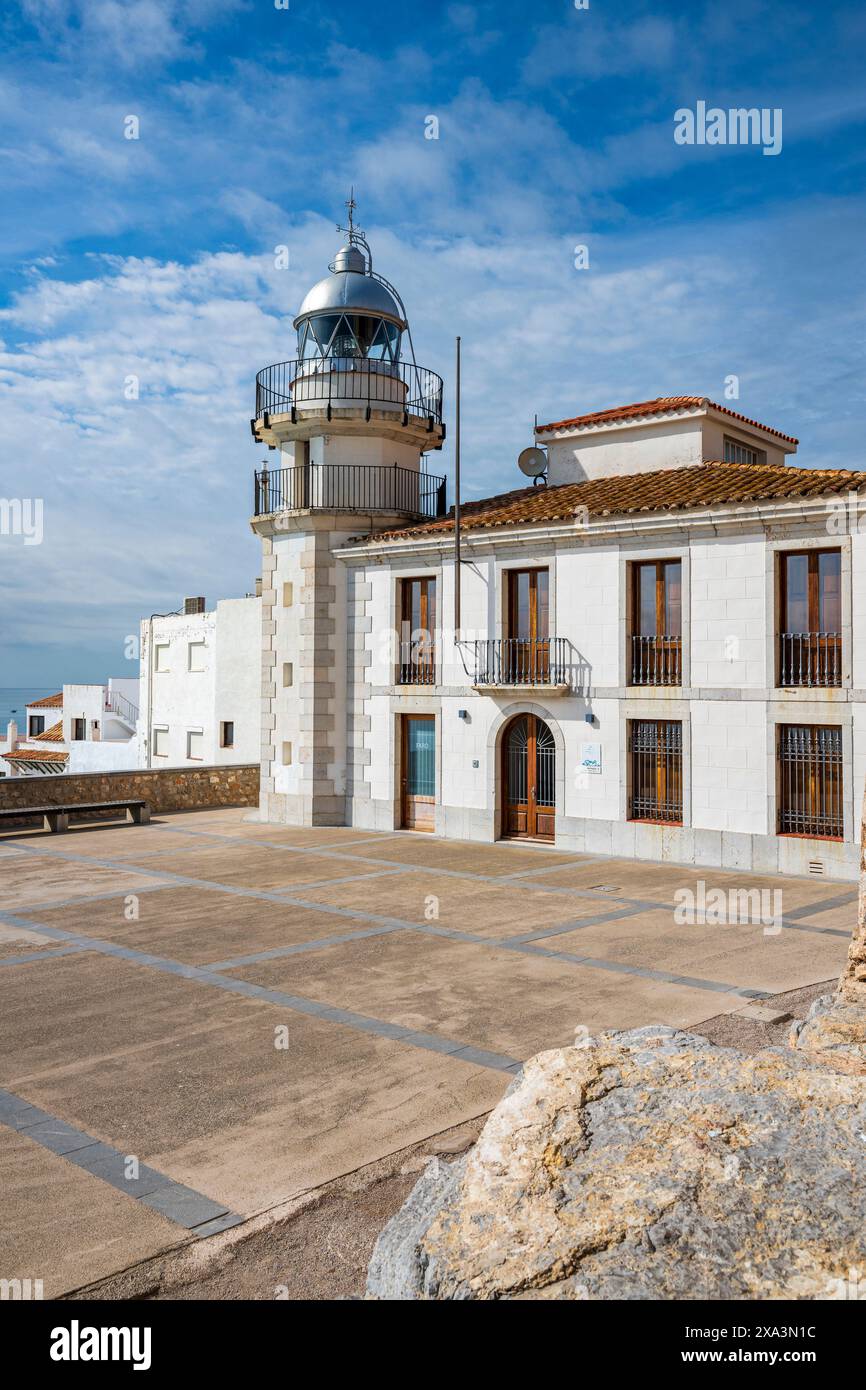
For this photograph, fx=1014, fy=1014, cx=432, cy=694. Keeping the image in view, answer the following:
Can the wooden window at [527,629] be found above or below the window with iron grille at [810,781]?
above

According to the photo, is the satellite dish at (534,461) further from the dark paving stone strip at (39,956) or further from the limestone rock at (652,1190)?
the limestone rock at (652,1190)

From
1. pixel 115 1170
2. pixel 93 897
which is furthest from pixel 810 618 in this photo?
pixel 115 1170

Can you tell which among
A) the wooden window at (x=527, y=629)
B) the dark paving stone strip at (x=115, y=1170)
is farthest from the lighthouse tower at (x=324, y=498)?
the dark paving stone strip at (x=115, y=1170)

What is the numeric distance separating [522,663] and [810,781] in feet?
19.6

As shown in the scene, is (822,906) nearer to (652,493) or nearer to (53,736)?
(652,493)

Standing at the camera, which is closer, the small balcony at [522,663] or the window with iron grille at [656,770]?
the window with iron grille at [656,770]

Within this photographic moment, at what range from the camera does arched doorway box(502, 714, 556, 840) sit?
1956 cm

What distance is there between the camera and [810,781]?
52.6 feet

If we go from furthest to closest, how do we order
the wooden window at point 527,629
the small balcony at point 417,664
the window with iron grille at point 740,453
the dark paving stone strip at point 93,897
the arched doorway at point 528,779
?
1. the window with iron grille at point 740,453
2. the small balcony at point 417,664
3. the arched doorway at point 528,779
4. the wooden window at point 527,629
5. the dark paving stone strip at point 93,897

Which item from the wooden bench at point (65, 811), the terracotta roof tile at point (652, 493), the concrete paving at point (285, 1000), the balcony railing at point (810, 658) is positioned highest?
the terracotta roof tile at point (652, 493)

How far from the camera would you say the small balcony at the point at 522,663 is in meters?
19.0

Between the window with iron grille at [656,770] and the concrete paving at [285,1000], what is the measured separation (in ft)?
3.75

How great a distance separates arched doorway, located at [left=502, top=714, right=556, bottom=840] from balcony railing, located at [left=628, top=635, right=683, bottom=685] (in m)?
2.33
